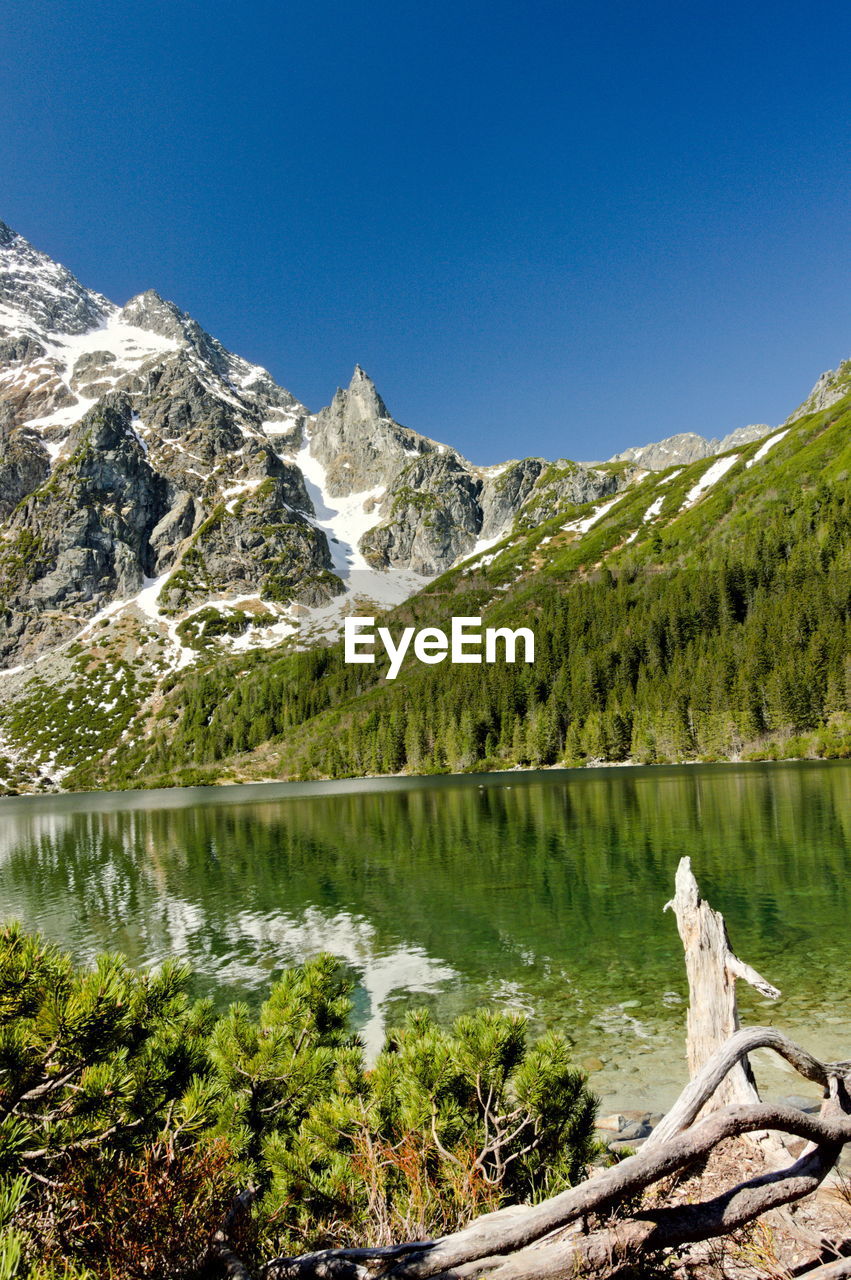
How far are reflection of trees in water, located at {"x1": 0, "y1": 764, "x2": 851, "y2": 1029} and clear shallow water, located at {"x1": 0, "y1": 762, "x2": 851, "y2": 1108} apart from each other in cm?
15

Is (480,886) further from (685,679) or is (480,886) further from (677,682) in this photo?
(685,679)

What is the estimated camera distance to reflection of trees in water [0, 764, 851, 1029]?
2230 cm

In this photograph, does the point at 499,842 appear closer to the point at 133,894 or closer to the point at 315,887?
the point at 315,887

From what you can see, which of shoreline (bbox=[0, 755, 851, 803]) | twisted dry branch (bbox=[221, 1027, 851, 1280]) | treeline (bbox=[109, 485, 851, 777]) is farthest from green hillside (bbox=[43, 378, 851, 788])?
twisted dry branch (bbox=[221, 1027, 851, 1280])

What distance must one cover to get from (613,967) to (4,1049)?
2017cm

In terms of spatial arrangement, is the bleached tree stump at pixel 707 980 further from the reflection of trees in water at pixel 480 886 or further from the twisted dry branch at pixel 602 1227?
the reflection of trees in water at pixel 480 886

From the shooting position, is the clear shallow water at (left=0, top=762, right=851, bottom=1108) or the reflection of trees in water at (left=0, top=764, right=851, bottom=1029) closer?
the clear shallow water at (left=0, top=762, right=851, bottom=1108)

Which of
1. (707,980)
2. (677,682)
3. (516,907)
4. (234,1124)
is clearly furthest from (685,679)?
(234,1124)

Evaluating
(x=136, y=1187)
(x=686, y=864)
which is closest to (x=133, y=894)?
(x=686, y=864)

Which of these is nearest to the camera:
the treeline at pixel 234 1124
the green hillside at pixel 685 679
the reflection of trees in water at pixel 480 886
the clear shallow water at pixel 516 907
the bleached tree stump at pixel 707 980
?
the treeline at pixel 234 1124

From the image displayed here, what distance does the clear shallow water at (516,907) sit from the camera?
17328mm

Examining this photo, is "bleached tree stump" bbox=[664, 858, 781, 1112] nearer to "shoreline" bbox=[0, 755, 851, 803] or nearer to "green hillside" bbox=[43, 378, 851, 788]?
"shoreline" bbox=[0, 755, 851, 803]

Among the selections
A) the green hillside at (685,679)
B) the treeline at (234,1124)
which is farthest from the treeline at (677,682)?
the treeline at (234,1124)

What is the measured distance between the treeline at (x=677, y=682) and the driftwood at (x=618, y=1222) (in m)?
127
